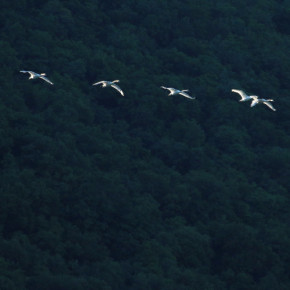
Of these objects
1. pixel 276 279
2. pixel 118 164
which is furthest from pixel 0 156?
pixel 276 279

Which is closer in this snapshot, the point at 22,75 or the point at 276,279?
the point at 276,279

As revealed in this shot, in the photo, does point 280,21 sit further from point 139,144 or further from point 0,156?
point 0,156

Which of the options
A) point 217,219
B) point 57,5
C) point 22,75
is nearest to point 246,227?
point 217,219

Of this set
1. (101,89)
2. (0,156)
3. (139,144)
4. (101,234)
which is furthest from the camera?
(101,89)

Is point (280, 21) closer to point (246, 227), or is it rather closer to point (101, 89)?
point (101, 89)

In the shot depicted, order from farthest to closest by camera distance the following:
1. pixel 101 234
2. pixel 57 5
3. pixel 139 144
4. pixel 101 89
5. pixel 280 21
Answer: pixel 280 21
pixel 57 5
pixel 101 89
pixel 139 144
pixel 101 234

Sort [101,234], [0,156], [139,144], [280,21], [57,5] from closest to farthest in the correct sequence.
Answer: [101,234], [0,156], [139,144], [57,5], [280,21]

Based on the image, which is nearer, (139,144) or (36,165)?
(36,165)
